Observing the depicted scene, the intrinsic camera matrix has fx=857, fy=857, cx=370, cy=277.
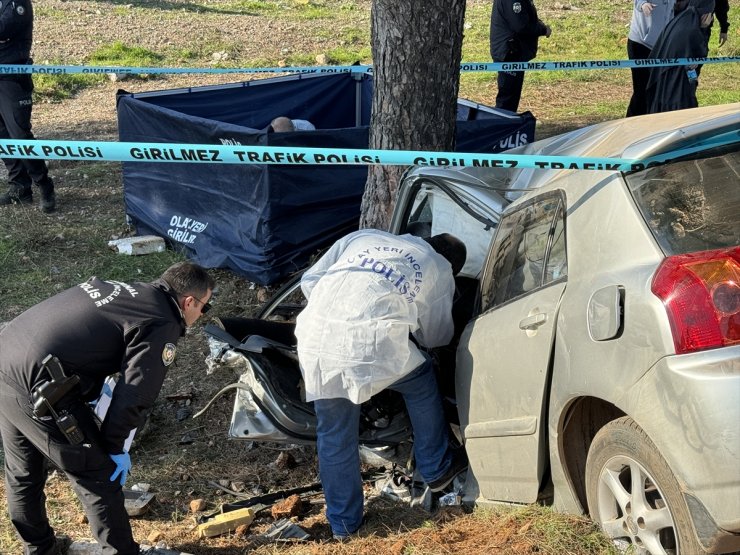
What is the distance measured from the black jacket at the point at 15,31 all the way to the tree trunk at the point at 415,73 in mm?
3826

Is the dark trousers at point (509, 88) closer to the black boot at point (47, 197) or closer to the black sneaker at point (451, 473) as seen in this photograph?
the black boot at point (47, 197)

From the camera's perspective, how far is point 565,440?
300 cm

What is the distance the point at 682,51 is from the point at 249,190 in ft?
12.3

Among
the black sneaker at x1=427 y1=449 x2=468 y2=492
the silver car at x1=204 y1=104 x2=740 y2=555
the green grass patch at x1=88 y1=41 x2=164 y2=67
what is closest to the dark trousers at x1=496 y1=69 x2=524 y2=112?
the silver car at x1=204 y1=104 x2=740 y2=555

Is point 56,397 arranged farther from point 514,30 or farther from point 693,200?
point 514,30

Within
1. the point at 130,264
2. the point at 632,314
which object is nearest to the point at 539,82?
the point at 130,264

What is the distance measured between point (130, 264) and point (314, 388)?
3.81 m

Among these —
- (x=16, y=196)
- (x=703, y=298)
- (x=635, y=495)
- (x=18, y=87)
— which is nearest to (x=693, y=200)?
(x=703, y=298)

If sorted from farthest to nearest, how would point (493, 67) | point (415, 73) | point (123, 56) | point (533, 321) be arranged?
point (123, 56)
point (493, 67)
point (415, 73)
point (533, 321)

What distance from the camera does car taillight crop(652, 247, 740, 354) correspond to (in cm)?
227

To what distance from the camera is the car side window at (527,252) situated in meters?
3.06

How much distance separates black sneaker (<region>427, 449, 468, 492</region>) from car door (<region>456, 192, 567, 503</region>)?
0.34m

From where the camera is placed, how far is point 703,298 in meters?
2.29

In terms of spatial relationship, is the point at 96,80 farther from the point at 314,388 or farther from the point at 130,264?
the point at 314,388
